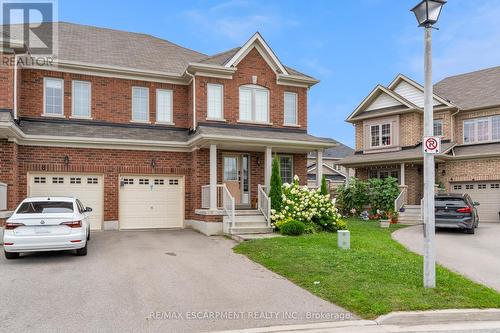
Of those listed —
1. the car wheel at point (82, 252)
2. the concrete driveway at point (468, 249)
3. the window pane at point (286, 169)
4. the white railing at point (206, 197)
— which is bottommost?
the concrete driveway at point (468, 249)

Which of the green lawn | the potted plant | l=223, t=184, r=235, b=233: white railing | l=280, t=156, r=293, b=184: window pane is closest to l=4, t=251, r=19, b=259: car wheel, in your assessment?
the green lawn

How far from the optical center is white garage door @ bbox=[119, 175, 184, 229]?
54.8 feet

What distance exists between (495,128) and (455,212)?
388 inches

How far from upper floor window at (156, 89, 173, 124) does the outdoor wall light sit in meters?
12.0

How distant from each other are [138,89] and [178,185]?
171 inches

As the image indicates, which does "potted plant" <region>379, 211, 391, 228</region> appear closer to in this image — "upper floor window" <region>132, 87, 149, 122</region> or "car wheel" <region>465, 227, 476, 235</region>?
Result: "car wheel" <region>465, 227, 476, 235</region>

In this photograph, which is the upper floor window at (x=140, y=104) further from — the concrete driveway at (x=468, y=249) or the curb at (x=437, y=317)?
the curb at (x=437, y=317)

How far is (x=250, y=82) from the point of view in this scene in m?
17.9

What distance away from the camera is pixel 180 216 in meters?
17.5

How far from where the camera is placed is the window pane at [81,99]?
16.8 m

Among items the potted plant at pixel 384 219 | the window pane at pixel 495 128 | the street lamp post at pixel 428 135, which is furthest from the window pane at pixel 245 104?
the window pane at pixel 495 128

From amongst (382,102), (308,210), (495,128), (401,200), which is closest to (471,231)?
(401,200)

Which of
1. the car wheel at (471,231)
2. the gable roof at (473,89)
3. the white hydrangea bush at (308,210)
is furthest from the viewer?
the gable roof at (473,89)

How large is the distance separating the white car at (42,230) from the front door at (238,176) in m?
7.73
